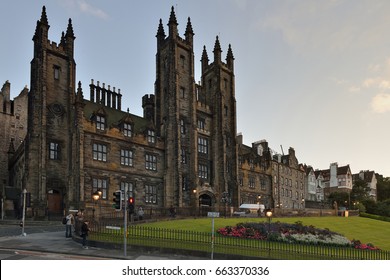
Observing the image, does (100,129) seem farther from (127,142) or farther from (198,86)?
(198,86)

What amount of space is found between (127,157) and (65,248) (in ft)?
82.7

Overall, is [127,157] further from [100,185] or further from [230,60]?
[230,60]

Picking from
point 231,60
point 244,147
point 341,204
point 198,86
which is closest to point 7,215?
point 198,86

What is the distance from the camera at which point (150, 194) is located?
163 feet

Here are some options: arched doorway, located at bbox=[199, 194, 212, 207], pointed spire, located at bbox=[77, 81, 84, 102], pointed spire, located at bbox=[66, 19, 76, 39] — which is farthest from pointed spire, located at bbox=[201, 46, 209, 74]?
pointed spire, located at bbox=[77, 81, 84, 102]

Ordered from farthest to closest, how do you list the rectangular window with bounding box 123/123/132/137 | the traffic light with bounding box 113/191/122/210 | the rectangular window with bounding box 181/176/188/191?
the rectangular window with bounding box 181/176/188/191 → the rectangular window with bounding box 123/123/132/137 → the traffic light with bounding box 113/191/122/210

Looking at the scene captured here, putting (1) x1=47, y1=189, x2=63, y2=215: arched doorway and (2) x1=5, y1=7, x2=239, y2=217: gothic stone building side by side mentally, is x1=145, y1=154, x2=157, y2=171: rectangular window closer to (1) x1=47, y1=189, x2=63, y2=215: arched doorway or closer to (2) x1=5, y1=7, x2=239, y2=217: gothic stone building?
(2) x1=5, y1=7, x2=239, y2=217: gothic stone building

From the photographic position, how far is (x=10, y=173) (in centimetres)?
5888

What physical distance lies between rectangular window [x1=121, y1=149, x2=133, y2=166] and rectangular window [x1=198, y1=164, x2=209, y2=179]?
38.4 feet

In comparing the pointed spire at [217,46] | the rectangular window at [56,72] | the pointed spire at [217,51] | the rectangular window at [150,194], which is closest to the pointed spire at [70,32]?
the rectangular window at [56,72]

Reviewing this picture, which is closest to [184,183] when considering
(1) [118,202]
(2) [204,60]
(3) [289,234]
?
(2) [204,60]

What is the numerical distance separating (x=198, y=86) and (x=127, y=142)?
18456mm

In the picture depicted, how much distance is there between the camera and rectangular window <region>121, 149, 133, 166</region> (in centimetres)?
4746

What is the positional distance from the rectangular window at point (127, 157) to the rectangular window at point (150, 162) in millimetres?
2494
